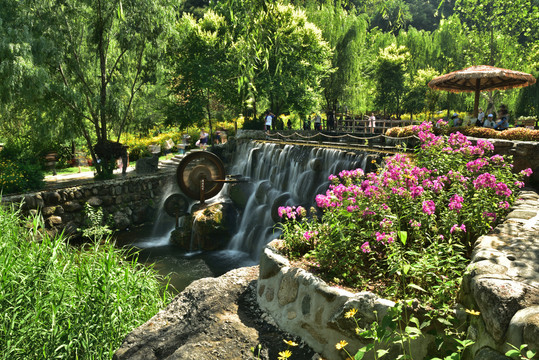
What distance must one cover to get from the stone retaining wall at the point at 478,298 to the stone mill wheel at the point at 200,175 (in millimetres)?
9885

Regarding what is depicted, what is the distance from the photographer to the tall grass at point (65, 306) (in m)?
4.17

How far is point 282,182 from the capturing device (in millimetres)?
13180

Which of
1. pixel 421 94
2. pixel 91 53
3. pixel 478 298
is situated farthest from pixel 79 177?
pixel 421 94

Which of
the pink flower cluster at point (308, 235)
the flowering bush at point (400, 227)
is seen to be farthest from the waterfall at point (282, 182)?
the pink flower cluster at point (308, 235)

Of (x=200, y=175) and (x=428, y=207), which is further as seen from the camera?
Result: (x=200, y=175)

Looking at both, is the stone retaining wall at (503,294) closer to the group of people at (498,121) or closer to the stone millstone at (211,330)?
the stone millstone at (211,330)

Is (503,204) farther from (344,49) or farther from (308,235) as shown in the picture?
(344,49)

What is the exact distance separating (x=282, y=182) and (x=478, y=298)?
1086 centimetres

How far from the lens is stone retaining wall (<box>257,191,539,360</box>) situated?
85.0 inches

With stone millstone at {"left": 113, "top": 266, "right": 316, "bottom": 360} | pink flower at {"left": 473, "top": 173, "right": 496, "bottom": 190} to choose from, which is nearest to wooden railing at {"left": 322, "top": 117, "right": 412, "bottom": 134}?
pink flower at {"left": 473, "top": 173, "right": 496, "bottom": 190}

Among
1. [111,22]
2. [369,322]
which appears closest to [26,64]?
[111,22]

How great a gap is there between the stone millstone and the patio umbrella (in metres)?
10.0

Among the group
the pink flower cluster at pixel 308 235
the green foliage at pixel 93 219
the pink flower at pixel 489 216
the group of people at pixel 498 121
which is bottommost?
the green foliage at pixel 93 219

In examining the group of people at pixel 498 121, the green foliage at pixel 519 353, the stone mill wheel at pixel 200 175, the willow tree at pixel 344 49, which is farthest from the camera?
the willow tree at pixel 344 49
